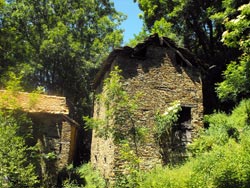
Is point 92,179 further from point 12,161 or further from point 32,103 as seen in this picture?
point 12,161


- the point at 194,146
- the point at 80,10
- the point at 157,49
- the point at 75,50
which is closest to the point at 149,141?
the point at 194,146

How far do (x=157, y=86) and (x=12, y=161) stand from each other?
6826 mm

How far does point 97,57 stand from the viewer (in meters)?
23.9

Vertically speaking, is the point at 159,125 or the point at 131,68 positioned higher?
the point at 131,68

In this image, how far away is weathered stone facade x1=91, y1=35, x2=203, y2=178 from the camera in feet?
41.8

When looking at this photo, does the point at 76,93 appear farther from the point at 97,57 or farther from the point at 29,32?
the point at 29,32

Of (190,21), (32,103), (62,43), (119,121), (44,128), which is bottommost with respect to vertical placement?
(44,128)

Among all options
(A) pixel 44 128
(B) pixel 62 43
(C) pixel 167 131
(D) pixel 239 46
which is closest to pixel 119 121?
(C) pixel 167 131

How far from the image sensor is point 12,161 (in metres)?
9.63

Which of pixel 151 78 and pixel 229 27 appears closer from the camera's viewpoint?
pixel 229 27

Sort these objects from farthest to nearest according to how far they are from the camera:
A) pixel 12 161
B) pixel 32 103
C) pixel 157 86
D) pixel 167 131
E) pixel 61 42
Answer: pixel 61 42, pixel 157 86, pixel 167 131, pixel 32 103, pixel 12 161

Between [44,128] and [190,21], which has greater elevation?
[190,21]

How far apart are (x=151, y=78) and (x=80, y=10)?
1317cm

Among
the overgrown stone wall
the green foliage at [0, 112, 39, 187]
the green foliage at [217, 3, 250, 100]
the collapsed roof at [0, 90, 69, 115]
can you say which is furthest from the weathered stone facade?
the green foliage at [0, 112, 39, 187]
